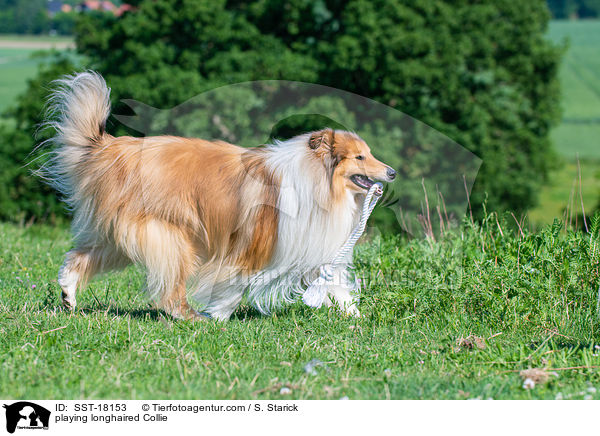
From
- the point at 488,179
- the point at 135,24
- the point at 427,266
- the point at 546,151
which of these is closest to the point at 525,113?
the point at 546,151

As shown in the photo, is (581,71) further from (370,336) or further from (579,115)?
(370,336)

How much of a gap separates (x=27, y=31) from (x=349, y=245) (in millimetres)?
21332

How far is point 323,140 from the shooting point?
522 centimetres

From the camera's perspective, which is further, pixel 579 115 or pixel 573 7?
pixel 573 7

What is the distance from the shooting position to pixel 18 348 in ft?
13.9

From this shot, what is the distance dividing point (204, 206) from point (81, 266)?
1120 mm

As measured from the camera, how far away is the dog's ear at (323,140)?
5.22m

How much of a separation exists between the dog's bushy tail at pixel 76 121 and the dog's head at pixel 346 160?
1.71m

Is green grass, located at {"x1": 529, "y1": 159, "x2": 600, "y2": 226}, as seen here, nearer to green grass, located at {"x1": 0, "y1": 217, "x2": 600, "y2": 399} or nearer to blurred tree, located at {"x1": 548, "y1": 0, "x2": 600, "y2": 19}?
blurred tree, located at {"x1": 548, "y1": 0, "x2": 600, "y2": 19}

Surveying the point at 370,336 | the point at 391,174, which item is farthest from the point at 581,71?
the point at 370,336

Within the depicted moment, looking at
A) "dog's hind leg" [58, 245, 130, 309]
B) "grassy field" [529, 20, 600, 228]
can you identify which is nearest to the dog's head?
"dog's hind leg" [58, 245, 130, 309]

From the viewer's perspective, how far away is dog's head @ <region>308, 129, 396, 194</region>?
521 cm
